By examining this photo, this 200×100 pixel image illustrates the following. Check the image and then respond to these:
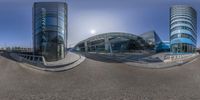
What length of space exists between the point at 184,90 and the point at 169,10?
1606mm

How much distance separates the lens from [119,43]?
6402 mm

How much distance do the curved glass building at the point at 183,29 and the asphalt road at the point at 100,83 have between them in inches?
27.0

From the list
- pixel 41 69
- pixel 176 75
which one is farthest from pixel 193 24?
pixel 41 69

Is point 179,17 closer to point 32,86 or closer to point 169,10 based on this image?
point 169,10

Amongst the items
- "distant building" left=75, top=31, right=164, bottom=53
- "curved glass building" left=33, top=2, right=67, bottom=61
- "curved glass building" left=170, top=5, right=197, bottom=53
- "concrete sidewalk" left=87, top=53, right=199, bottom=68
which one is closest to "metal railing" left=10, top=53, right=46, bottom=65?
A: "curved glass building" left=33, top=2, right=67, bottom=61

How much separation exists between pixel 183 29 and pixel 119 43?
10.2ft

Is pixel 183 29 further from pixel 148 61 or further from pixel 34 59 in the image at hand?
pixel 34 59

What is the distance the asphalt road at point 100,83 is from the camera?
10.0 ft

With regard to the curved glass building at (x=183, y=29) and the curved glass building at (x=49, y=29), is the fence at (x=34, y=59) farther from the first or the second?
the curved glass building at (x=183, y=29)

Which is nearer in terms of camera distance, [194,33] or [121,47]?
[194,33]

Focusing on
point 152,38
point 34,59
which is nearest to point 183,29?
point 152,38

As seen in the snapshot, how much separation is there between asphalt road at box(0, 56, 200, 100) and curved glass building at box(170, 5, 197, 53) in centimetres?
69

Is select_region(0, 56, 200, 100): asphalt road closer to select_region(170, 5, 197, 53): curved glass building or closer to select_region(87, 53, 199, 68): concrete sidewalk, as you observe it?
select_region(87, 53, 199, 68): concrete sidewalk

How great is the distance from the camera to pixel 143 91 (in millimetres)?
3297
